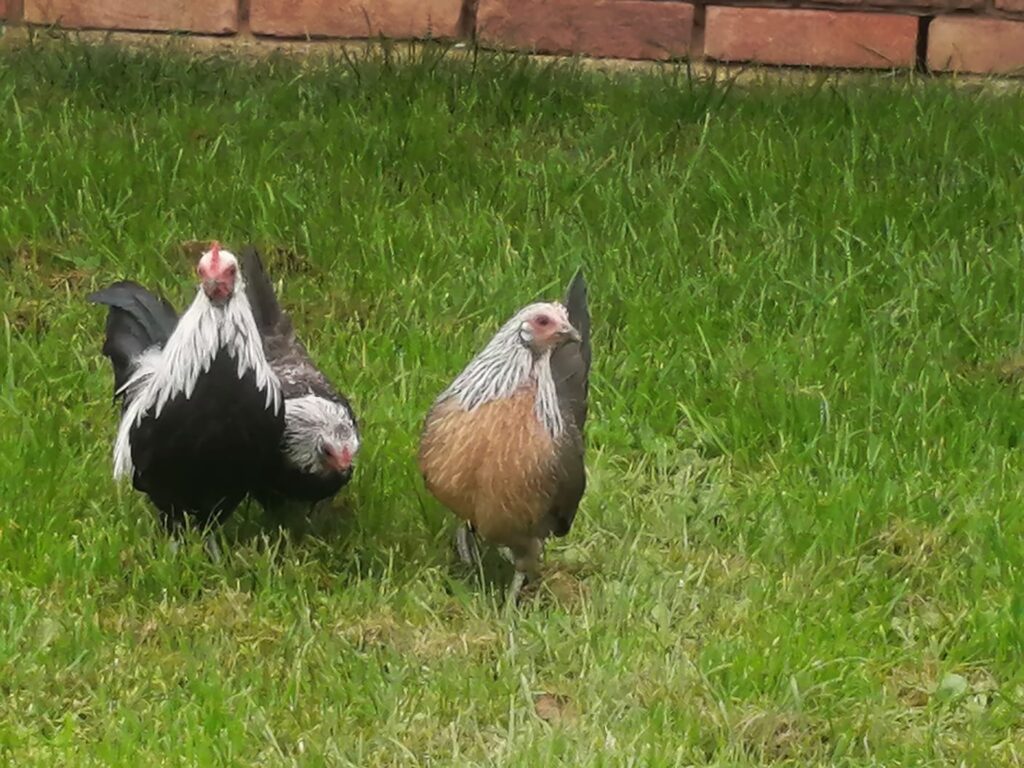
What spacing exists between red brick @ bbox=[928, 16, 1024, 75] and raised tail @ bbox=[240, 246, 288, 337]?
3.49 m

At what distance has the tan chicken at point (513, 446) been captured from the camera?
12.9 feet

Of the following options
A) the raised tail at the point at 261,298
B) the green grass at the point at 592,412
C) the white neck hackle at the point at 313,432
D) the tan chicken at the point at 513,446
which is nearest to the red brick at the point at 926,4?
the green grass at the point at 592,412

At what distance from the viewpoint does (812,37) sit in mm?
6898

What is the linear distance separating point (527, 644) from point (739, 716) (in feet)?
1.79

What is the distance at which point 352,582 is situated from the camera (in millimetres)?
4133

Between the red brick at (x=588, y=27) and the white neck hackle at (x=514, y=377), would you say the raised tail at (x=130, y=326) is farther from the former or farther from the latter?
the red brick at (x=588, y=27)

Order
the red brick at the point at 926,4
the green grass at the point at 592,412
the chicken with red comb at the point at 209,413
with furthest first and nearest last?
1. the red brick at the point at 926,4
2. the chicken with red comb at the point at 209,413
3. the green grass at the point at 592,412

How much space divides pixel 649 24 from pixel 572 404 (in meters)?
3.05

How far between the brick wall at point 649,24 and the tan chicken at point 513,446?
3.15 meters

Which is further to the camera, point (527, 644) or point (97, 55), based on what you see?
point (97, 55)

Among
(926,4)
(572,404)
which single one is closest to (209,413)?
(572,404)

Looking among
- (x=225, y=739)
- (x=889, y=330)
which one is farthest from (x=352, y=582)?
(x=889, y=330)

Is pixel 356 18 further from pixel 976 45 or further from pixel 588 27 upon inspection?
pixel 976 45

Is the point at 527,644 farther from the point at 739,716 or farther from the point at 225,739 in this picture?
the point at 225,739
